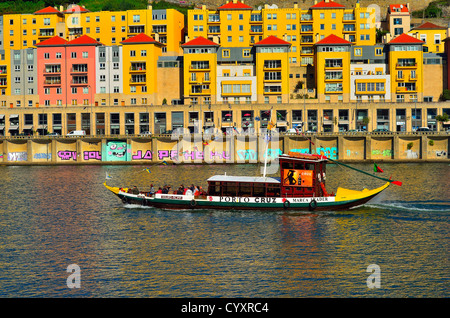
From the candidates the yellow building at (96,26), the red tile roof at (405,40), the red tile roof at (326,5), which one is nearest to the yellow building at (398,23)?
the red tile roof at (326,5)

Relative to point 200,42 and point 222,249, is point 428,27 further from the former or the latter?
point 222,249

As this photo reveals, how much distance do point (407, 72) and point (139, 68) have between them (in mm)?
69612

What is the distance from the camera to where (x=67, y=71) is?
16488cm

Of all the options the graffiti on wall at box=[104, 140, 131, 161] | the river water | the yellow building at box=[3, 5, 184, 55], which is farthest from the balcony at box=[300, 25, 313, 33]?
the river water

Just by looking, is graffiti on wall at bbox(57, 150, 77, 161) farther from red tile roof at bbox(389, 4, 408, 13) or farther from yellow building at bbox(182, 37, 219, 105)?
red tile roof at bbox(389, 4, 408, 13)

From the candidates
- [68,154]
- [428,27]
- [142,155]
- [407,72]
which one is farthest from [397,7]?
[68,154]

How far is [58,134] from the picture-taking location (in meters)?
154

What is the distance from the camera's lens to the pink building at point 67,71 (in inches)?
6447

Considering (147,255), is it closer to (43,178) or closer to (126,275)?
(126,275)

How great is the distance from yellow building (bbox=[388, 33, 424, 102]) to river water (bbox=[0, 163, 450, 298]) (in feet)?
256

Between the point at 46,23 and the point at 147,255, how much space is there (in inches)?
5733

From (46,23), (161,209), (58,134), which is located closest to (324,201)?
(161,209)

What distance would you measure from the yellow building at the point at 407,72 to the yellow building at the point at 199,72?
46.6m
